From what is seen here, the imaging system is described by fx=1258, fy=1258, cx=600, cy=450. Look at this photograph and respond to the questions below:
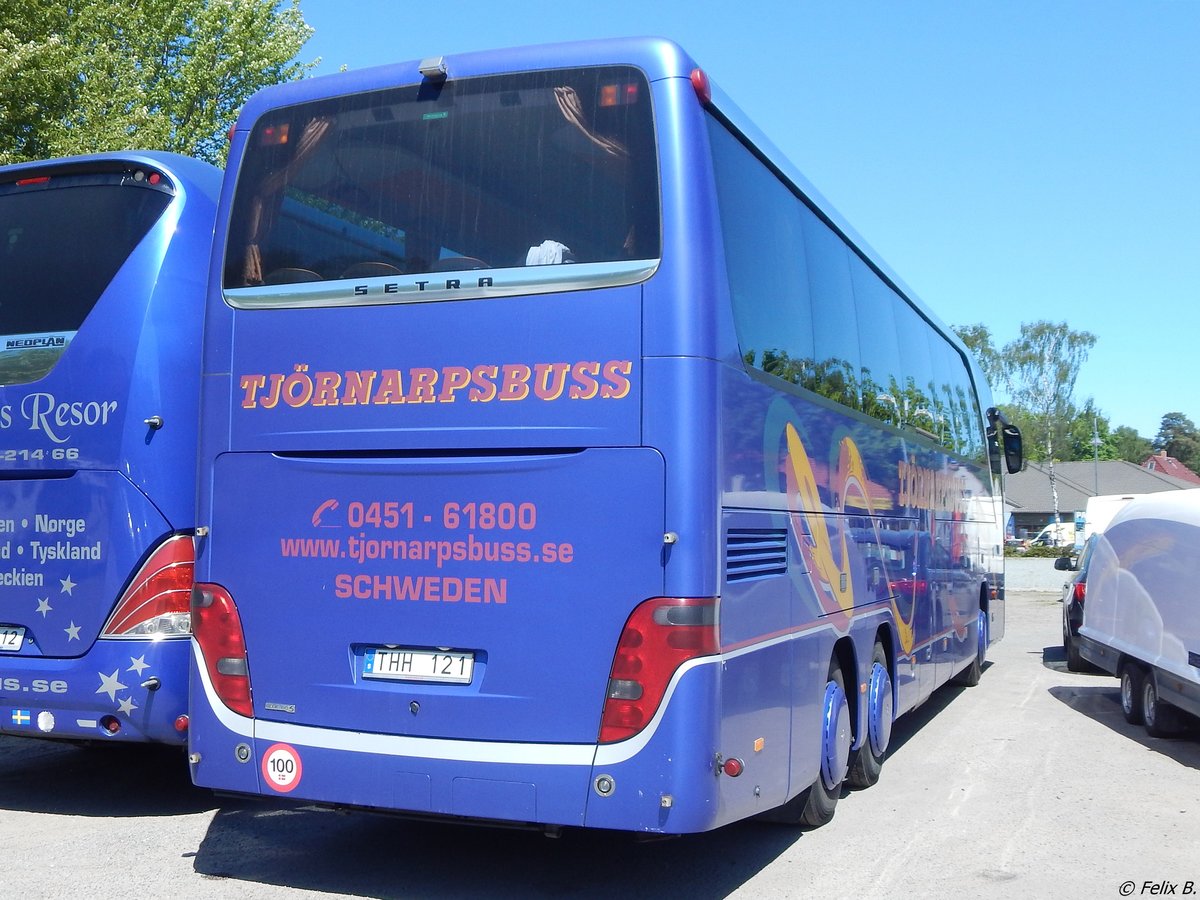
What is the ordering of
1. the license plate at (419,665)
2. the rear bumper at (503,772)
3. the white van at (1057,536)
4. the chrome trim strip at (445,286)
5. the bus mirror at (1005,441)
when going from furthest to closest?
1. the white van at (1057,536)
2. the bus mirror at (1005,441)
3. the license plate at (419,665)
4. the chrome trim strip at (445,286)
5. the rear bumper at (503,772)

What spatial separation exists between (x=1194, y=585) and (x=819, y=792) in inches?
171

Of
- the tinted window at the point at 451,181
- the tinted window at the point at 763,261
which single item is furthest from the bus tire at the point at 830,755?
the tinted window at the point at 451,181

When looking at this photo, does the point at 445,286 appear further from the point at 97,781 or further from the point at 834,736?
the point at 97,781

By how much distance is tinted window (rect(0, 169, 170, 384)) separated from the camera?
7547 millimetres

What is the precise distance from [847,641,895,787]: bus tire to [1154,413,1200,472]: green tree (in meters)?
149

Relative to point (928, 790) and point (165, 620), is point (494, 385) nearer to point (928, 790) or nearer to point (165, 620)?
point (165, 620)

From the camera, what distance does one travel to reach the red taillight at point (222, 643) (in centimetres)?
600

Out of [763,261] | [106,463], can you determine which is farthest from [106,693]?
[763,261]

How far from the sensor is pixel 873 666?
8.54 metres

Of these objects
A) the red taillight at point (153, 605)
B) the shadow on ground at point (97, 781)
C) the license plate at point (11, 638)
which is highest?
the red taillight at point (153, 605)

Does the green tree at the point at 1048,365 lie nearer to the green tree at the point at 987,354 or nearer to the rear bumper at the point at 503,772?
the green tree at the point at 987,354

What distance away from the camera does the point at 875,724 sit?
28.1 ft

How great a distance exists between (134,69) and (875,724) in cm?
1662

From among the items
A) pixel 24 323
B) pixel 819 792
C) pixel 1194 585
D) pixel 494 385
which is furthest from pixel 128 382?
pixel 1194 585
